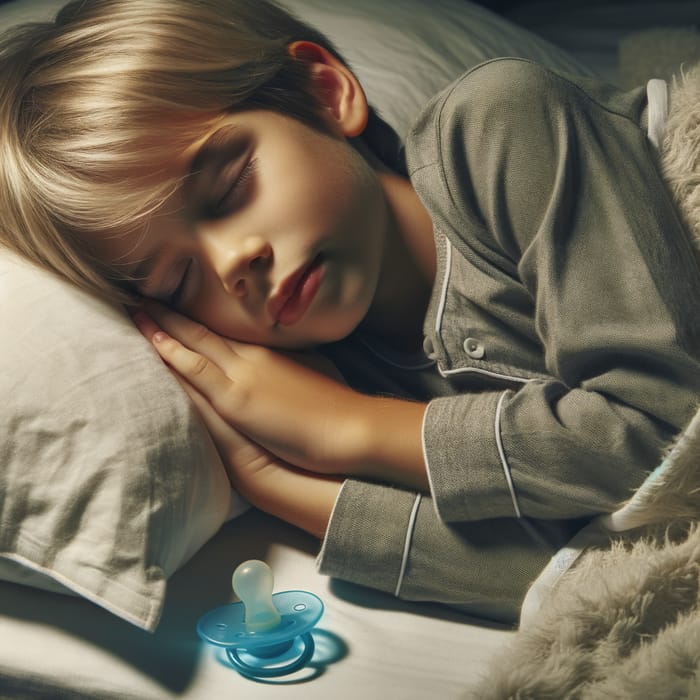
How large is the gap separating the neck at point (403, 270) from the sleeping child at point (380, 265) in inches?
1.6

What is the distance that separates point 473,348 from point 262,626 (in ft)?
1.09

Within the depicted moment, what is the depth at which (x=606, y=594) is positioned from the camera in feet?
2.37

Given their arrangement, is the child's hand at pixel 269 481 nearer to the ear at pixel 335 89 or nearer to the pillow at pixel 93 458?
the pillow at pixel 93 458

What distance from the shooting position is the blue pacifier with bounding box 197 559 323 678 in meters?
0.74

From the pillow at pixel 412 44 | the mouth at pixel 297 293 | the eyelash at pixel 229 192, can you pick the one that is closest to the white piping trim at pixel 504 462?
the mouth at pixel 297 293

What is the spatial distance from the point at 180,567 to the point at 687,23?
145 centimetres

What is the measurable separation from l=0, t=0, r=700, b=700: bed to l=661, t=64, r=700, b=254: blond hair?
1.36ft

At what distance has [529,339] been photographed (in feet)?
2.97

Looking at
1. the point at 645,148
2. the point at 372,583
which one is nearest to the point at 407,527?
the point at 372,583

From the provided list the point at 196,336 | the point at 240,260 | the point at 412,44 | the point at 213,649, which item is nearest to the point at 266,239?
the point at 240,260

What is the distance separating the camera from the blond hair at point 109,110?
859mm

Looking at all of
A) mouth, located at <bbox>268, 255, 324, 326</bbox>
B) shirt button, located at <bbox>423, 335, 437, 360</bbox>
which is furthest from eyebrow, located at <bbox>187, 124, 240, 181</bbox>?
shirt button, located at <bbox>423, 335, 437, 360</bbox>

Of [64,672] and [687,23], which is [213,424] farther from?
[687,23]

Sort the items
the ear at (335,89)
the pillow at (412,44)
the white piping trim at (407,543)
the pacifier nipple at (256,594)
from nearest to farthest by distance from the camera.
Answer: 1. the pacifier nipple at (256,594)
2. the white piping trim at (407,543)
3. the ear at (335,89)
4. the pillow at (412,44)
